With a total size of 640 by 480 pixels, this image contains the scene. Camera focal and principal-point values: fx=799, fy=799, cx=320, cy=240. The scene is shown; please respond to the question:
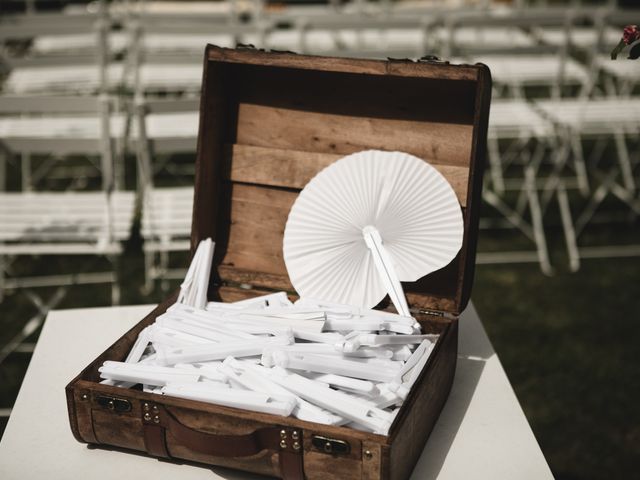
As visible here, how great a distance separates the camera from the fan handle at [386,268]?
188cm

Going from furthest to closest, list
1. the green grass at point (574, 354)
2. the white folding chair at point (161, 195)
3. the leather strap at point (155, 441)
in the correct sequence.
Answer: the white folding chair at point (161, 195)
the green grass at point (574, 354)
the leather strap at point (155, 441)

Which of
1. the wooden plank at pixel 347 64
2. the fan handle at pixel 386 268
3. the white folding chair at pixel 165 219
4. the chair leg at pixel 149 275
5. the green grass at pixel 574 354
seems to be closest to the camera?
the wooden plank at pixel 347 64

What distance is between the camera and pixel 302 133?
7.09ft

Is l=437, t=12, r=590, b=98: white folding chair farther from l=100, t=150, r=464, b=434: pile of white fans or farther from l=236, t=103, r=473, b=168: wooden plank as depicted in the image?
l=100, t=150, r=464, b=434: pile of white fans

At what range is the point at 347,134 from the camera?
2119 millimetres

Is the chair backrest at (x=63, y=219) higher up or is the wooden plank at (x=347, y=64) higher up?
the wooden plank at (x=347, y=64)

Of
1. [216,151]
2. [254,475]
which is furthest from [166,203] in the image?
[254,475]

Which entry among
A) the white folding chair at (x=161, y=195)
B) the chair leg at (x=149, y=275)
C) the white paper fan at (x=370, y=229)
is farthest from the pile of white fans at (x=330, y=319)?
the chair leg at (x=149, y=275)

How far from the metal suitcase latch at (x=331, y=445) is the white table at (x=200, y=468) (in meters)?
0.22

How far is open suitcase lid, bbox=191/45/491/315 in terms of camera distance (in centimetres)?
200

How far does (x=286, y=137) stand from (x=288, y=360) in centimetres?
78

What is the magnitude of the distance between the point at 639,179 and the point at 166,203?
3.73 meters

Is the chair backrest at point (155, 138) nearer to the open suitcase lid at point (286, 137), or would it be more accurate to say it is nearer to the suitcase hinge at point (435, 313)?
the open suitcase lid at point (286, 137)

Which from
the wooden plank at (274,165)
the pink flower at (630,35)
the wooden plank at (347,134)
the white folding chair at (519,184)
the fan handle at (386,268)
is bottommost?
the white folding chair at (519,184)
